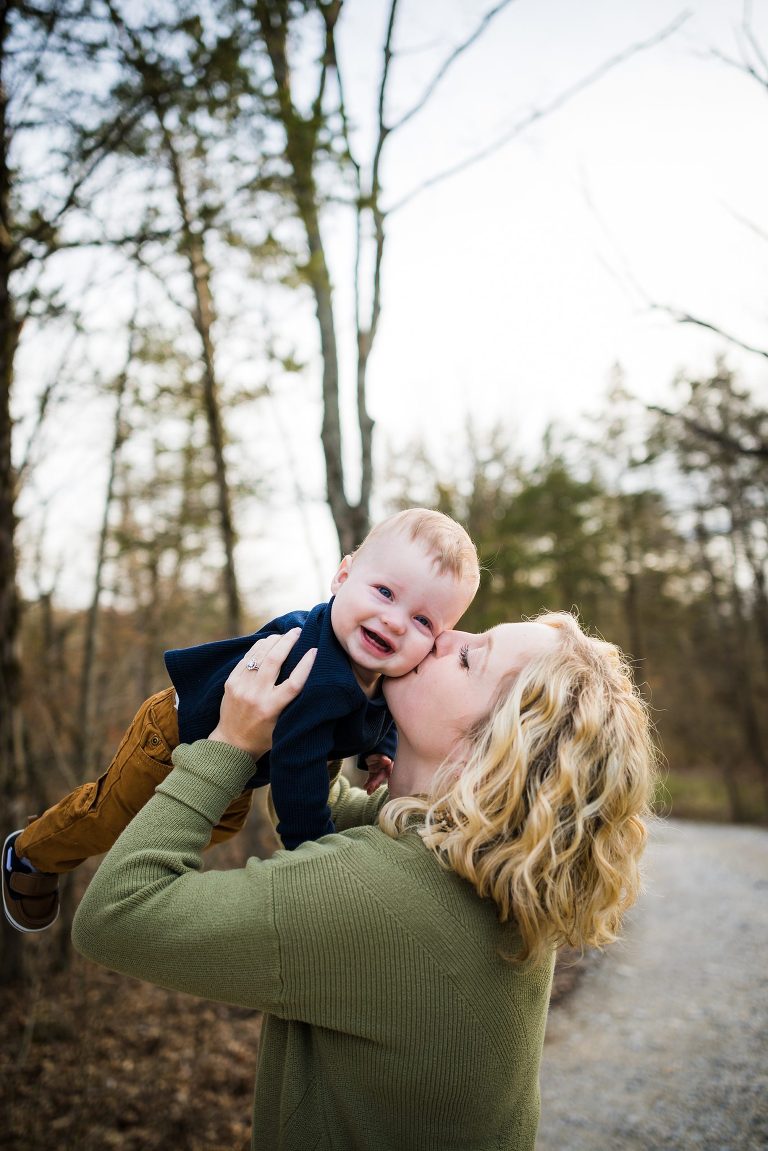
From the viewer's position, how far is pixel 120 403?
868 cm

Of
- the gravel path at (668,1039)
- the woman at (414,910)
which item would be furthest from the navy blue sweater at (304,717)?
the gravel path at (668,1039)

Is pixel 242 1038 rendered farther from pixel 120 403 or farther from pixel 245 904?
pixel 120 403

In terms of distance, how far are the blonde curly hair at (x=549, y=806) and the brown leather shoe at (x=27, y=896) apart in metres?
1.20

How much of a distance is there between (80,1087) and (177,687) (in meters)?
3.81

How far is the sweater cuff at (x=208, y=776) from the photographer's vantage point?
4.73ft

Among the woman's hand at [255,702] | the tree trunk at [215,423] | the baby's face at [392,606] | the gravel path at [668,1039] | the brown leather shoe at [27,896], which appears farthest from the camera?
the tree trunk at [215,423]

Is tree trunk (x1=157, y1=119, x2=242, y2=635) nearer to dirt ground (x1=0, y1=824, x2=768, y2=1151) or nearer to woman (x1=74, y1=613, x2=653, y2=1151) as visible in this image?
dirt ground (x1=0, y1=824, x2=768, y2=1151)

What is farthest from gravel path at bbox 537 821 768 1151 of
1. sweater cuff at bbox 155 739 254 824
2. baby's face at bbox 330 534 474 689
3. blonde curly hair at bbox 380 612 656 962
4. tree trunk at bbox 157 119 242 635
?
tree trunk at bbox 157 119 242 635

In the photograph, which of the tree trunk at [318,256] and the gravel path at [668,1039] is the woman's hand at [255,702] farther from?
the tree trunk at [318,256]

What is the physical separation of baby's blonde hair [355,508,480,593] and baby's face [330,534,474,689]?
0.02 meters

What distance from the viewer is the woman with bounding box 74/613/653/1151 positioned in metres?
1.29

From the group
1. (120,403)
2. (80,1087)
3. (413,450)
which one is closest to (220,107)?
(120,403)

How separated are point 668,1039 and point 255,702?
577cm

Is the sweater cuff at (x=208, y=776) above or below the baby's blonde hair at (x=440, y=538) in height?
below
